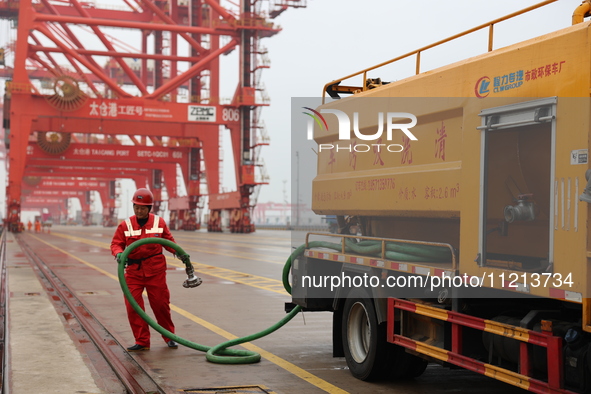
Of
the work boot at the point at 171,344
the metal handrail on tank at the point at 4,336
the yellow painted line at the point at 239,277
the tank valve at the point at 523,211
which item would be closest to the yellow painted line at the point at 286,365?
the work boot at the point at 171,344

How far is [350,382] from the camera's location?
7504mm

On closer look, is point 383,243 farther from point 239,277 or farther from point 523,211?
point 239,277

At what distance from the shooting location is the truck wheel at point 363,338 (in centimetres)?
731

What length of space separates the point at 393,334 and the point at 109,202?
130 metres

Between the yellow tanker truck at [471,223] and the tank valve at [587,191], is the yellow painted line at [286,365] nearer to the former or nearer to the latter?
the yellow tanker truck at [471,223]

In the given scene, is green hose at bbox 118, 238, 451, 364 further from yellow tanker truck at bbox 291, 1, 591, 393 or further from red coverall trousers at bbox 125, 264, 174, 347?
red coverall trousers at bbox 125, 264, 174, 347

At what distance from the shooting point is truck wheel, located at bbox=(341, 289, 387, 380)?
24.0 ft

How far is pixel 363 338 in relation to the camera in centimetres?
777

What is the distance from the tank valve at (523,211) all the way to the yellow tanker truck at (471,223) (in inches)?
0.4

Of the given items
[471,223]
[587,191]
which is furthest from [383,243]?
[587,191]

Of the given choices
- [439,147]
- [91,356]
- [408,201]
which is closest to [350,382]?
[408,201]

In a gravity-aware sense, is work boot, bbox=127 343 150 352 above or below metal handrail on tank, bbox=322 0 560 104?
below

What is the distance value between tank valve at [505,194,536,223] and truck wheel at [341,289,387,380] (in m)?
1.97

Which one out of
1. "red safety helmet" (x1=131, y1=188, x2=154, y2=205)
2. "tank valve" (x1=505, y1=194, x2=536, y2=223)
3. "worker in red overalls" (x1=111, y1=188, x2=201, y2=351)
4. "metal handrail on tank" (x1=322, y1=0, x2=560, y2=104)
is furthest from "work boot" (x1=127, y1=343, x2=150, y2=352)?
"tank valve" (x1=505, y1=194, x2=536, y2=223)
